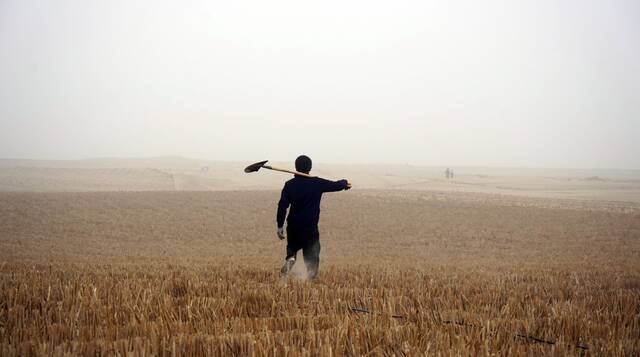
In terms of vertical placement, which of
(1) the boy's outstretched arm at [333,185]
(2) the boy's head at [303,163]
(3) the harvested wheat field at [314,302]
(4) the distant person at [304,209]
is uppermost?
(2) the boy's head at [303,163]

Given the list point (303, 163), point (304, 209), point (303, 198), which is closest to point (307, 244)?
point (304, 209)

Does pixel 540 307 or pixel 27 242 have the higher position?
pixel 540 307

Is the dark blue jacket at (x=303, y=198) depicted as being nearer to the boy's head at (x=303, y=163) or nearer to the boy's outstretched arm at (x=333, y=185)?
the boy's outstretched arm at (x=333, y=185)

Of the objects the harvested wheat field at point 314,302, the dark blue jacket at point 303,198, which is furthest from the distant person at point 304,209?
the harvested wheat field at point 314,302

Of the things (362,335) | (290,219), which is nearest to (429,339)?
(362,335)

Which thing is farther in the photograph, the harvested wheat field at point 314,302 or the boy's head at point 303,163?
the boy's head at point 303,163

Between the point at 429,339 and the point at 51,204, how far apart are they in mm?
25205

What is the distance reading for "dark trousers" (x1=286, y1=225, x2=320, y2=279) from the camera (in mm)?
6602

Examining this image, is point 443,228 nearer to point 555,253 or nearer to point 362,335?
point 555,253

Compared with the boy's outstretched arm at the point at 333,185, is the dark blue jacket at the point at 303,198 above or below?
below

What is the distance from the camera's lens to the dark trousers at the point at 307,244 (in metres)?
6.60

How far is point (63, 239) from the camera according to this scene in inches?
671

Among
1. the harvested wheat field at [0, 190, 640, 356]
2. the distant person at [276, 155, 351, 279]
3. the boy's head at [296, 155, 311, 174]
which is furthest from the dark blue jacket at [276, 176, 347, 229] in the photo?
the harvested wheat field at [0, 190, 640, 356]

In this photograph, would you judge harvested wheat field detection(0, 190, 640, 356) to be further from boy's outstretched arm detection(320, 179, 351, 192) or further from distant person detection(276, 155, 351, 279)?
boy's outstretched arm detection(320, 179, 351, 192)
